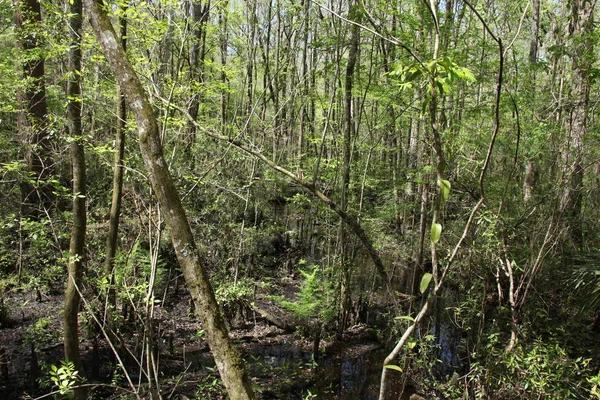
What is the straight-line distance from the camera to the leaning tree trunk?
2689 mm

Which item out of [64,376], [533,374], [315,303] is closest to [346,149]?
[315,303]

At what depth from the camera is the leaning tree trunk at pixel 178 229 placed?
269 cm

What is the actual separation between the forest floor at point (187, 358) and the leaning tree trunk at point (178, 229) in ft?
8.52

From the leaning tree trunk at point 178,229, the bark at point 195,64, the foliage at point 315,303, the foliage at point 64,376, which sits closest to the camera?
the leaning tree trunk at point 178,229

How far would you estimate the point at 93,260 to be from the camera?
6.92 metres

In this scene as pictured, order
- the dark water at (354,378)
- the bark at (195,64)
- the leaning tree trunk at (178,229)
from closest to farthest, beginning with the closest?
the leaning tree trunk at (178,229)
the dark water at (354,378)
the bark at (195,64)

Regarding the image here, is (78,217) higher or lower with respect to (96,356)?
higher

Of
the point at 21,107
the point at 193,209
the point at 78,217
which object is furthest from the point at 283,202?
the point at 78,217

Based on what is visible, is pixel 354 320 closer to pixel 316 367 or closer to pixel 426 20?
pixel 316 367

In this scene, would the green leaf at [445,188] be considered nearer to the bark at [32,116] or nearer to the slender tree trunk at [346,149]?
the slender tree trunk at [346,149]

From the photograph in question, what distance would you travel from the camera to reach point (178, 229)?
106 inches

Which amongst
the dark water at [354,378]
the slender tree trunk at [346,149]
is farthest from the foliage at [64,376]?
the dark water at [354,378]

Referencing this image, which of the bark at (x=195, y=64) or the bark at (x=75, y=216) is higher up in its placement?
the bark at (x=195, y=64)

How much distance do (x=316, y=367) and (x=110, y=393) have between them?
11.4 ft
